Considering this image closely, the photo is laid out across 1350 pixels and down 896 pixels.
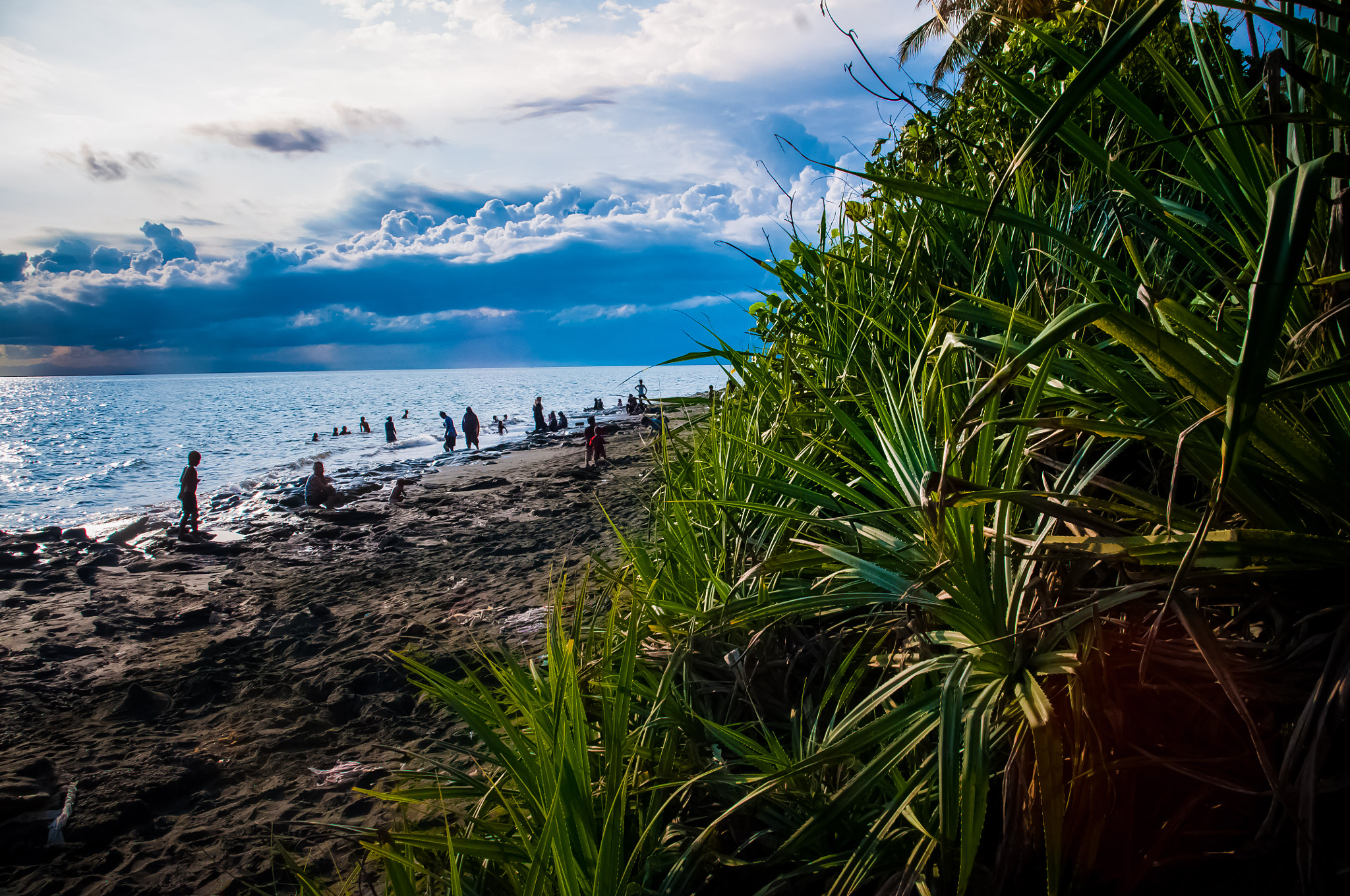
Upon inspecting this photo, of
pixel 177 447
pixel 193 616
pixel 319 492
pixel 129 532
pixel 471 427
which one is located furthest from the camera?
pixel 177 447

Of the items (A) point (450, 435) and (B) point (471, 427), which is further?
(A) point (450, 435)

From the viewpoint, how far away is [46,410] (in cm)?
7400

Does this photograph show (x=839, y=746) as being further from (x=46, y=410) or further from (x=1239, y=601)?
(x=46, y=410)

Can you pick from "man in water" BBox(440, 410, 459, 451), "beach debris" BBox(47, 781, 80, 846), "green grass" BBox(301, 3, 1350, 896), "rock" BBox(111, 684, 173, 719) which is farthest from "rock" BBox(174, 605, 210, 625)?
"man in water" BBox(440, 410, 459, 451)

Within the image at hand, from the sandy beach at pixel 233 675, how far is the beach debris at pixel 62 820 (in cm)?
3

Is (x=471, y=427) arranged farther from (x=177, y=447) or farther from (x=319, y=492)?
(x=177, y=447)

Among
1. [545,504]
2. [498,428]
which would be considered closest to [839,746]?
[545,504]

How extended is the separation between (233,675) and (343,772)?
2.26 metres

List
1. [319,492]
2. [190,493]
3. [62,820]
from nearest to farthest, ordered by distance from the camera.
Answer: [62,820] < [190,493] < [319,492]

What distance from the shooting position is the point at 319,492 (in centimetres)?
1333

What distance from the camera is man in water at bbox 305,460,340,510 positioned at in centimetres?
1321

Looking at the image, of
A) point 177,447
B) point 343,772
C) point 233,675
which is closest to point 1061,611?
point 343,772

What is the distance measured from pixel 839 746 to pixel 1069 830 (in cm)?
43

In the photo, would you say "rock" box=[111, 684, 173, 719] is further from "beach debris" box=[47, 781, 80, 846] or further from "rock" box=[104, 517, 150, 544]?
"rock" box=[104, 517, 150, 544]
